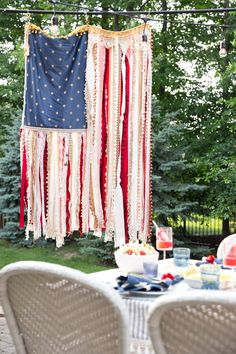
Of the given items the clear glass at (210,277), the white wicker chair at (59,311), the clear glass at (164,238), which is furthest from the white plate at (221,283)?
the white wicker chair at (59,311)

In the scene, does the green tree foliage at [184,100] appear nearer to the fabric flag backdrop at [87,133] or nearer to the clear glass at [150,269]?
the fabric flag backdrop at [87,133]

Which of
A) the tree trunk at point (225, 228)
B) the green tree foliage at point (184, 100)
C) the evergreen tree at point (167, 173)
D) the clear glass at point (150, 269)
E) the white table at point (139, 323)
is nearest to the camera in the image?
the white table at point (139, 323)

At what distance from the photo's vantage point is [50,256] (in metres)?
8.23

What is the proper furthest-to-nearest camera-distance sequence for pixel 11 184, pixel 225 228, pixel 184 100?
pixel 225 228
pixel 184 100
pixel 11 184

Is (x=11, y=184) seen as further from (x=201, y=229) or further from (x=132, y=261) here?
(x=132, y=261)

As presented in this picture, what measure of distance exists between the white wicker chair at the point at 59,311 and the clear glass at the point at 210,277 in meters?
0.81

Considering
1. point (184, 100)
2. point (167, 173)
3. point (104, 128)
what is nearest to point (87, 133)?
point (104, 128)

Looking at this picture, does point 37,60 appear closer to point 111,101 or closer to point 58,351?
point 111,101

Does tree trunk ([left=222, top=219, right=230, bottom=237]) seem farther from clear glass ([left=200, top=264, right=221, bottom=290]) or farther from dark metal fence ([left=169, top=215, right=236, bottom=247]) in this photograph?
clear glass ([left=200, top=264, right=221, bottom=290])

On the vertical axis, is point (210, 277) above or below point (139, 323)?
above

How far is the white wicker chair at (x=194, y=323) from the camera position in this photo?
4.49 ft

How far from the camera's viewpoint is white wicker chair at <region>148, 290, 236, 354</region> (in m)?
1.37

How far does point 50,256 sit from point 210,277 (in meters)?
6.15

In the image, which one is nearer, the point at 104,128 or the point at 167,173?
the point at 104,128
